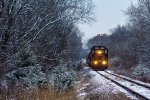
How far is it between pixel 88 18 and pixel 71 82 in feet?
20.0

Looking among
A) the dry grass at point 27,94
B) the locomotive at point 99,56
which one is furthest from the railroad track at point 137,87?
the locomotive at point 99,56

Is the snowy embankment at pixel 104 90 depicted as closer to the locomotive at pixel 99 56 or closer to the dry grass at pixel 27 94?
the dry grass at pixel 27 94

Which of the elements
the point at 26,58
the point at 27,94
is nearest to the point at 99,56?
the point at 26,58

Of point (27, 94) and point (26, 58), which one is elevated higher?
point (26, 58)

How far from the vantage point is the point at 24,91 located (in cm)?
1330

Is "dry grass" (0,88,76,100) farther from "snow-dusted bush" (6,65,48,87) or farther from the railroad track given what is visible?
the railroad track

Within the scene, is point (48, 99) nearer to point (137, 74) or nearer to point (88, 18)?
point (88, 18)

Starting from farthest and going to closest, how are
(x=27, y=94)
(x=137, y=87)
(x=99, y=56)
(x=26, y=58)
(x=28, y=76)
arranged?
(x=99, y=56) → (x=137, y=87) → (x=26, y=58) → (x=28, y=76) → (x=27, y=94)

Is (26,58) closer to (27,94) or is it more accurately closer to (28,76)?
(28,76)

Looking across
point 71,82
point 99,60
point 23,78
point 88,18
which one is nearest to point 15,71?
point 23,78

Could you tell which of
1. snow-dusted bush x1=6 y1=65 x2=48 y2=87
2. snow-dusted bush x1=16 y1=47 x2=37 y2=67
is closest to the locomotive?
snow-dusted bush x1=16 y1=47 x2=37 y2=67

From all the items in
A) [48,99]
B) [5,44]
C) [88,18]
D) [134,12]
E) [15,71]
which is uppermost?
[134,12]

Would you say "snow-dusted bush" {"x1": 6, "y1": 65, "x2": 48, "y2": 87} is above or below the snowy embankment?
above

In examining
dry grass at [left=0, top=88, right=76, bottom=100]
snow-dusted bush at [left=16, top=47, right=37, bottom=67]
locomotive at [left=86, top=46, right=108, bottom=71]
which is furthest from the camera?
locomotive at [left=86, top=46, right=108, bottom=71]
